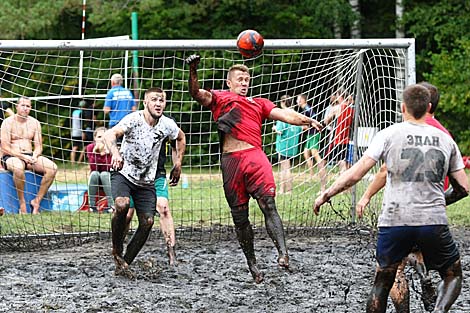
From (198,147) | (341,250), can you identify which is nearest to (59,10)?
(198,147)

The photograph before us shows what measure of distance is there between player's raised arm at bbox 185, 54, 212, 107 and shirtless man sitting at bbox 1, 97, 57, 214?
163 inches

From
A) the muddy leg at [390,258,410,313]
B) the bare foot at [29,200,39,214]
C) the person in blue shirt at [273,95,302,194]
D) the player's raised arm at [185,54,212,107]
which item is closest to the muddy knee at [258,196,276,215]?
the player's raised arm at [185,54,212,107]

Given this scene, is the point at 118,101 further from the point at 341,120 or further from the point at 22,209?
the point at 341,120

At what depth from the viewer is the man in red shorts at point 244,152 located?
28.2 feet

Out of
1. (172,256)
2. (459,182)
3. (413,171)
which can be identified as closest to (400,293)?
(459,182)

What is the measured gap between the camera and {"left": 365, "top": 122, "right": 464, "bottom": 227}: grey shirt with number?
607 cm

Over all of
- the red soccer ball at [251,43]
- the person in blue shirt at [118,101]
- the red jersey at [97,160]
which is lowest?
the red jersey at [97,160]

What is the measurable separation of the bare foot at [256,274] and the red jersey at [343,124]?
13.6 feet

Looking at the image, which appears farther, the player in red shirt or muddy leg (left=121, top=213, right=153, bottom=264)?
the player in red shirt

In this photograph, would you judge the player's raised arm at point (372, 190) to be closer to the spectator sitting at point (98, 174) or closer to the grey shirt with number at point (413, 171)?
the grey shirt with number at point (413, 171)

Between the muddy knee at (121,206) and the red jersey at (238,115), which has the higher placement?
the red jersey at (238,115)

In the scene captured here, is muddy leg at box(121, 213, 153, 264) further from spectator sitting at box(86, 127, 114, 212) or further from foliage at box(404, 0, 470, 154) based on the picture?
foliage at box(404, 0, 470, 154)

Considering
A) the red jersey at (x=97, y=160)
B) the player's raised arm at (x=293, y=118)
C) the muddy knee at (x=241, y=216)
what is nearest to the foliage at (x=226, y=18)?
the red jersey at (x=97, y=160)

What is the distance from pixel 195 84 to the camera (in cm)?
854
